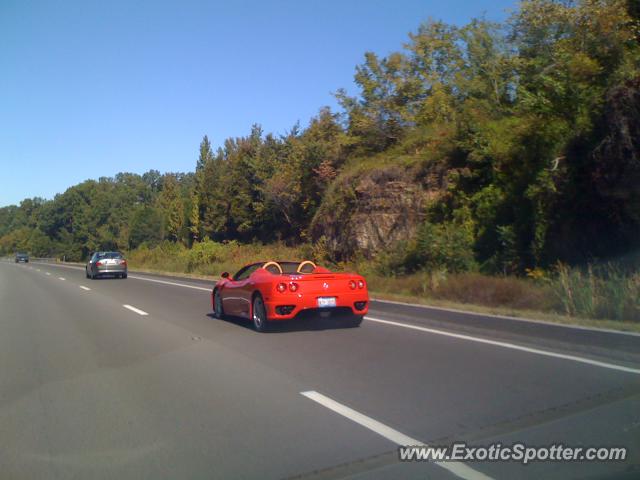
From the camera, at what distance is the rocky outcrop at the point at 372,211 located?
23.4m

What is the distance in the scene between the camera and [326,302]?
10742 millimetres

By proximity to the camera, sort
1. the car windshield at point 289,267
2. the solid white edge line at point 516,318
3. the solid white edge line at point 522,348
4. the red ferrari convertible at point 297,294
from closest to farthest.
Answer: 1. the solid white edge line at point 522,348
2. the solid white edge line at point 516,318
3. the red ferrari convertible at point 297,294
4. the car windshield at point 289,267

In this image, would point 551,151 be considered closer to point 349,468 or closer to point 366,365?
point 366,365

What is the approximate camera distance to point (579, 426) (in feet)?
17.6

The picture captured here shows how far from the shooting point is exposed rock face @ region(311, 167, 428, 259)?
2341 cm

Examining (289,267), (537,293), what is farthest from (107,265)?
(537,293)

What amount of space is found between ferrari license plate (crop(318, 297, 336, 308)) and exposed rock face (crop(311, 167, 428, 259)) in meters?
12.5

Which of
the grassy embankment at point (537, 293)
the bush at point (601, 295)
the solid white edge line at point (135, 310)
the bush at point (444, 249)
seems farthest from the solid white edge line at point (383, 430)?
the bush at point (444, 249)

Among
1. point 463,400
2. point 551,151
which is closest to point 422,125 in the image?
point 551,151

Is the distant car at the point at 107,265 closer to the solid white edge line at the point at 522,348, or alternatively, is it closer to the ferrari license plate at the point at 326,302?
the solid white edge line at the point at 522,348

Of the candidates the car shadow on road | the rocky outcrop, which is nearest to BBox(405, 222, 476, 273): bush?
the rocky outcrop

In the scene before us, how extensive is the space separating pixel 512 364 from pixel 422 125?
2060cm

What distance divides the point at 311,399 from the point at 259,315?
494 cm

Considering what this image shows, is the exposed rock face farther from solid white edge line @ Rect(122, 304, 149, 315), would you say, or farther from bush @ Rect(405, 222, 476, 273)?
solid white edge line @ Rect(122, 304, 149, 315)
